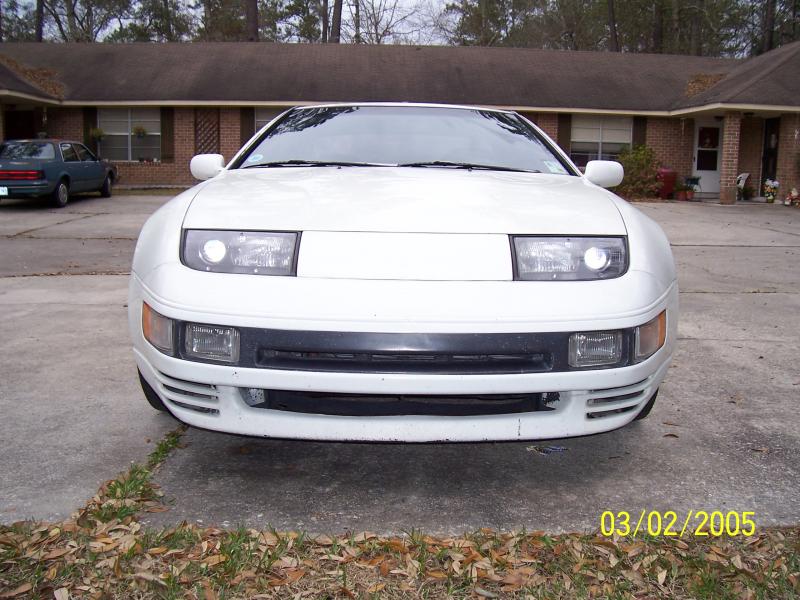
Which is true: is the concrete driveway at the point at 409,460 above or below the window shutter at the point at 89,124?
below

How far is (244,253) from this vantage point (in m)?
2.45

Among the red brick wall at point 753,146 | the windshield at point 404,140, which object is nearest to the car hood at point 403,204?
the windshield at point 404,140

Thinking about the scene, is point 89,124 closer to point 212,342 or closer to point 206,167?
point 206,167

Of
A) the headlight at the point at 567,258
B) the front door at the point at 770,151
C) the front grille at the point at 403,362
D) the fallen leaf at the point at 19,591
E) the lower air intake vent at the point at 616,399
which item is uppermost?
the front door at the point at 770,151

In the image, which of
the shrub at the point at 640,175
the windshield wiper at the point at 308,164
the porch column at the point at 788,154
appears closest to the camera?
the windshield wiper at the point at 308,164

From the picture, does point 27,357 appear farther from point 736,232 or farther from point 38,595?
point 736,232

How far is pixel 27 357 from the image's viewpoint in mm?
4305

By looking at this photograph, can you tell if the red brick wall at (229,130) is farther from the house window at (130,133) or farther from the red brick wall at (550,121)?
the red brick wall at (550,121)

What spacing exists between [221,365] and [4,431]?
4.64ft

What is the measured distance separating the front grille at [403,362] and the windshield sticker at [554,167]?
1442 mm

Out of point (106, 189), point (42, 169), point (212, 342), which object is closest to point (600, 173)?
point (212, 342)

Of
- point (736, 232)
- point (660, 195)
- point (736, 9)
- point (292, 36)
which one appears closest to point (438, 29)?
point (292, 36)

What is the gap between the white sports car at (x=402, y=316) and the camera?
2301mm

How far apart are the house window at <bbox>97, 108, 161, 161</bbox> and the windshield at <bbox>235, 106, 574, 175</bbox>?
2033 centimetres
